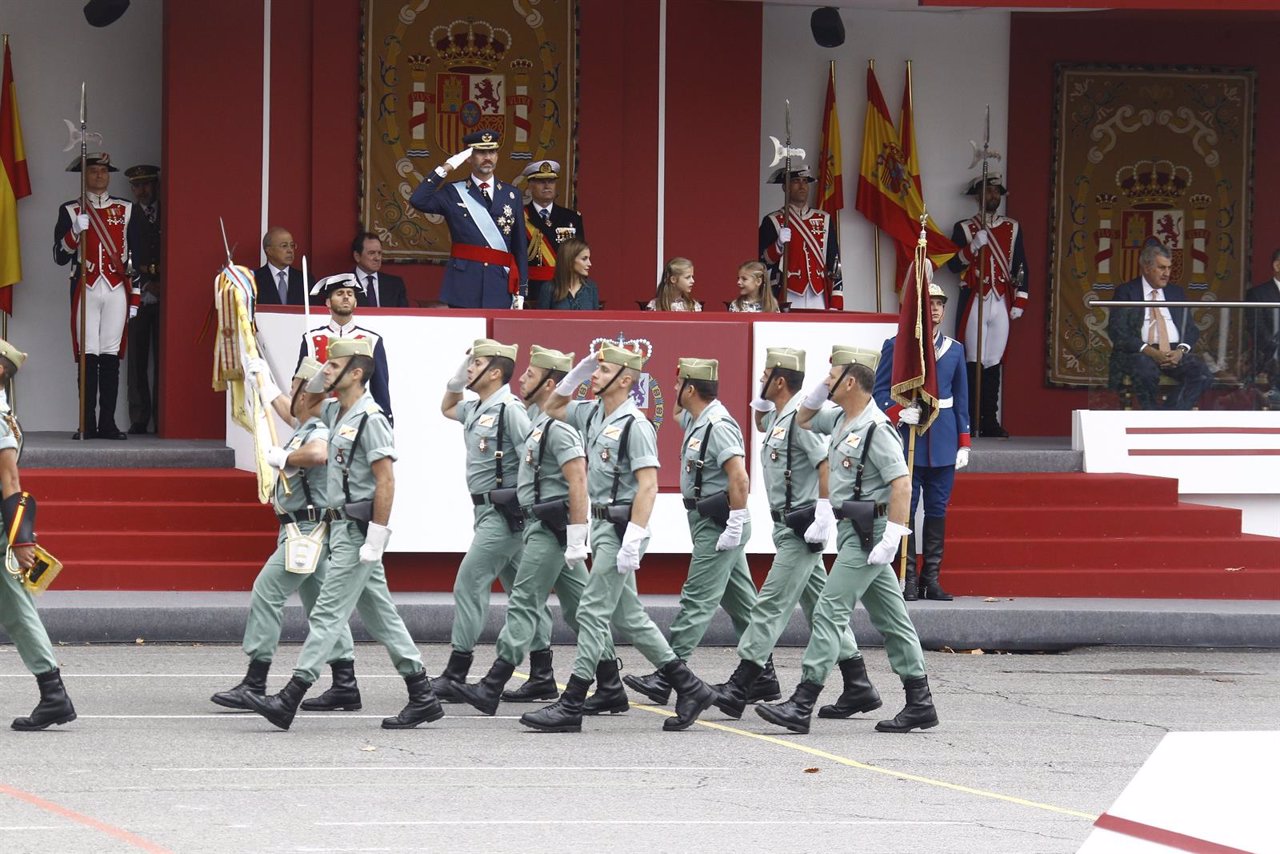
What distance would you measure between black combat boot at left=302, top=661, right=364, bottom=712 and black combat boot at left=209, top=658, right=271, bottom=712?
1.06 feet

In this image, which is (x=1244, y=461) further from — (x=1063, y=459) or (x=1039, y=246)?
(x=1039, y=246)

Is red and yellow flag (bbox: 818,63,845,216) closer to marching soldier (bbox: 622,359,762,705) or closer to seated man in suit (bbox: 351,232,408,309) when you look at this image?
seated man in suit (bbox: 351,232,408,309)

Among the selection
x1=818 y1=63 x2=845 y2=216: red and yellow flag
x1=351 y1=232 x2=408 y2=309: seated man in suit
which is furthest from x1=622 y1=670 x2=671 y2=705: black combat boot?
x1=818 y1=63 x2=845 y2=216: red and yellow flag

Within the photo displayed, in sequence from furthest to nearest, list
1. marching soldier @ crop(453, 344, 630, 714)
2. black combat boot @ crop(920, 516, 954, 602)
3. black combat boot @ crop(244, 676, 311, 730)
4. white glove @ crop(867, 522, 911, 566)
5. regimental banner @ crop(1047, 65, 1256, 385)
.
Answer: regimental banner @ crop(1047, 65, 1256, 385)
black combat boot @ crop(920, 516, 954, 602)
marching soldier @ crop(453, 344, 630, 714)
white glove @ crop(867, 522, 911, 566)
black combat boot @ crop(244, 676, 311, 730)

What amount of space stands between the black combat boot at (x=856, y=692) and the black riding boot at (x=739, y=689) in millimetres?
461

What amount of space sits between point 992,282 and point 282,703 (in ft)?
33.9

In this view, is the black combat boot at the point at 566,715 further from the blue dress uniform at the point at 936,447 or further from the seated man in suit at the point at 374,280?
the seated man in suit at the point at 374,280

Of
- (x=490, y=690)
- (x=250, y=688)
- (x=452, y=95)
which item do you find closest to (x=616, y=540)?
(x=490, y=690)

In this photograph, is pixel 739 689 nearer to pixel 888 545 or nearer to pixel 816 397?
pixel 888 545

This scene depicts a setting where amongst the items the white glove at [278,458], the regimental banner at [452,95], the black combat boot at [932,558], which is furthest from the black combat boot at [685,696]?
the regimental banner at [452,95]

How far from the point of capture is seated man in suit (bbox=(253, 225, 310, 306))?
15.7 meters

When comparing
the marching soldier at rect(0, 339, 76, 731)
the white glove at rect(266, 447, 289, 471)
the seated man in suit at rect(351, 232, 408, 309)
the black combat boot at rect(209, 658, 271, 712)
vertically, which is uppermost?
the seated man in suit at rect(351, 232, 408, 309)

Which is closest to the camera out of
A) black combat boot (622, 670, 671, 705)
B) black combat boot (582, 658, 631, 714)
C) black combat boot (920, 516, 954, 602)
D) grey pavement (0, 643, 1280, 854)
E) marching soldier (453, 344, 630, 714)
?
grey pavement (0, 643, 1280, 854)

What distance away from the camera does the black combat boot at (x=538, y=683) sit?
444 inches
